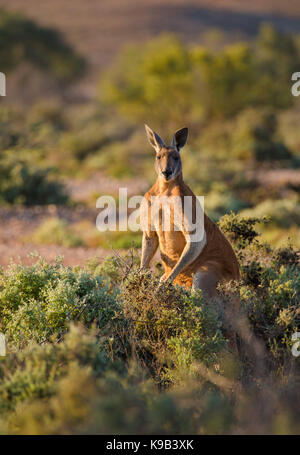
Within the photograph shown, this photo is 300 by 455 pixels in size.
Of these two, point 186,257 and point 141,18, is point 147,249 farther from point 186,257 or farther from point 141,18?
point 141,18

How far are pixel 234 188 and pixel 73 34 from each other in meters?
85.3

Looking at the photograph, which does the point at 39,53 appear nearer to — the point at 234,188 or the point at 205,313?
the point at 234,188

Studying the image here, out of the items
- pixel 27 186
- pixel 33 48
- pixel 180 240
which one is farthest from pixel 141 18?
pixel 180 240

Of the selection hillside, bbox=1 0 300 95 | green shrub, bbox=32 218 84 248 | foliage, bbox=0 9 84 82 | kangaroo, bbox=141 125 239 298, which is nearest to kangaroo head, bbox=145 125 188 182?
kangaroo, bbox=141 125 239 298

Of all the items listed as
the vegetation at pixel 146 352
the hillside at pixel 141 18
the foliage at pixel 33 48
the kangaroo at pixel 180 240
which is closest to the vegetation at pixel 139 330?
the vegetation at pixel 146 352

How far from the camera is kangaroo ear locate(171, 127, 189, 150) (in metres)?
5.32

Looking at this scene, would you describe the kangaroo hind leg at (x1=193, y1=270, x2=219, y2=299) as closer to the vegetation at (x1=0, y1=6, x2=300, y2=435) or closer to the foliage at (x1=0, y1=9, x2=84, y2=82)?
the vegetation at (x1=0, y1=6, x2=300, y2=435)

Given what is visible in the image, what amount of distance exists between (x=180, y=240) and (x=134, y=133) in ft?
87.6

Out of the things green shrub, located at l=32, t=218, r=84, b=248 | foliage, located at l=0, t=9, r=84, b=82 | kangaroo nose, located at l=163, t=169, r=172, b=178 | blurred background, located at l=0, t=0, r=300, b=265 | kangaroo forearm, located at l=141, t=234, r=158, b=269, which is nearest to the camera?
kangaroo nose, located at l=163, t=169, r=172, b=178

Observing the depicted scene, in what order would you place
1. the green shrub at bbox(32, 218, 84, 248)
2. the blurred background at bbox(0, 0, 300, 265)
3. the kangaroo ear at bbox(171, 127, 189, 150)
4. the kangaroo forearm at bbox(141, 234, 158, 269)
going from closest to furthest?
the kangaroo ear at bbox(171, 127, 189, 150) → the kangaroo forearm at bbox(141, 234, 158, 269) → the green shrub at bbox(32, 218, 84, 248) → the blurred background at bbox(0, 0, 300, 265)

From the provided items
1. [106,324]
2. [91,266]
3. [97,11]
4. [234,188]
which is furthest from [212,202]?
[97,11]

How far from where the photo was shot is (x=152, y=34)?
91062 millimetres

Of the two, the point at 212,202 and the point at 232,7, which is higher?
the point at 232,7

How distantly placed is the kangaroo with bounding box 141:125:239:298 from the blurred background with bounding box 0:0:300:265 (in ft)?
5.91
